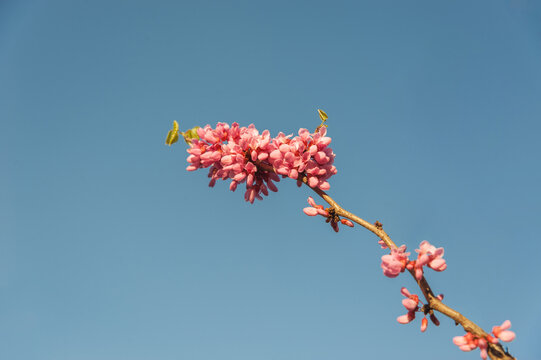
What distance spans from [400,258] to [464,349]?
0.75 metres

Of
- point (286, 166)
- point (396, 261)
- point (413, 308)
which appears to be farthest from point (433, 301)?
point (286, 166)

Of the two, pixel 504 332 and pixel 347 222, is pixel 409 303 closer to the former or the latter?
pixel 504 332

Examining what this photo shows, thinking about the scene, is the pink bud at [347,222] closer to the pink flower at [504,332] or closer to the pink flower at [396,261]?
the pink flower at [396,261]

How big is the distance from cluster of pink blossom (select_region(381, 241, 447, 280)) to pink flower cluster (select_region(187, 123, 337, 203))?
1.17m

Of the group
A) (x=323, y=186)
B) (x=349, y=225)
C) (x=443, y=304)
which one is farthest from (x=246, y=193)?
(x=443, y=304)

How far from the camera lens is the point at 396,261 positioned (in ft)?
9.62

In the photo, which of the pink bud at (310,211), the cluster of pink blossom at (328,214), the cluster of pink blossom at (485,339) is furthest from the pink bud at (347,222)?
the cluster of pink blossom at (485,339)

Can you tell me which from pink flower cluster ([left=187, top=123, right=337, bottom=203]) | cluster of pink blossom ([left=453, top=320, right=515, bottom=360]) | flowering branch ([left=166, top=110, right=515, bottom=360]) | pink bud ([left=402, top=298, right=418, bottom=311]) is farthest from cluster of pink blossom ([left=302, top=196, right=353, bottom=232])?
cluster of pink blossom ([left=453, top=320, right=515, bottom=360])

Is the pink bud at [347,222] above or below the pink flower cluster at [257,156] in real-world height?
below

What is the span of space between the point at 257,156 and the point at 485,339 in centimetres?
266

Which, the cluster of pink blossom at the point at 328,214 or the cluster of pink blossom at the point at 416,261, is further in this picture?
the cluster of pink blossom at the point at 328,214

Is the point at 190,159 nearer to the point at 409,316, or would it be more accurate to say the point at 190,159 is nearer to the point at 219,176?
the point at 219,176

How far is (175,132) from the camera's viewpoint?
4.25 m

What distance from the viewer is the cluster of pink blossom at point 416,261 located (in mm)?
2912
